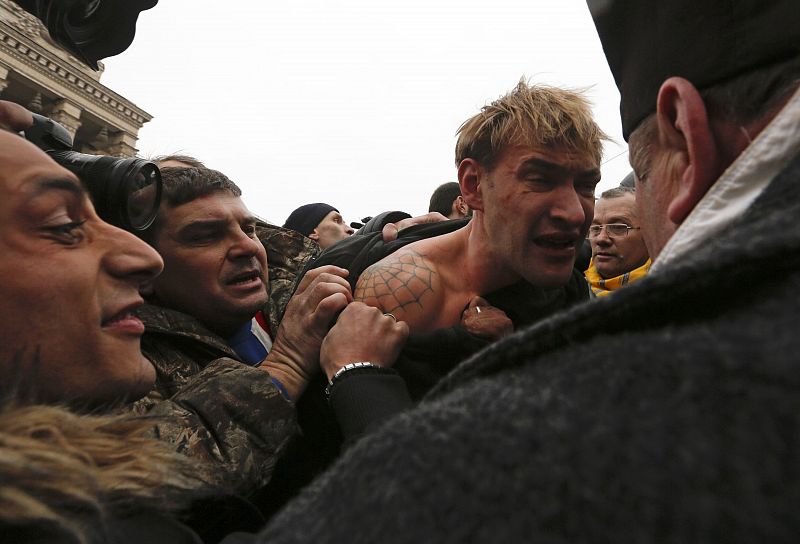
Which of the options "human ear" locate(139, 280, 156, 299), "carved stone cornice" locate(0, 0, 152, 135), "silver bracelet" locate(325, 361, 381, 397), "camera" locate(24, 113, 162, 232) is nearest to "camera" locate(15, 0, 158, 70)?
"camera" locate(24, 113, 162, 232)

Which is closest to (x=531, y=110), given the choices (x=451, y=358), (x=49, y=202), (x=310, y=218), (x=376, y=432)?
(x=451, y=358)

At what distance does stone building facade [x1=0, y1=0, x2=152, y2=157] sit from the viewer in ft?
43.6

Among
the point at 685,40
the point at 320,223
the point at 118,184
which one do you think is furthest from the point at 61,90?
the point at 685,40

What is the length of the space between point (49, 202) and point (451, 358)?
1316 mm

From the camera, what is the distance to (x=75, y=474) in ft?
2.63

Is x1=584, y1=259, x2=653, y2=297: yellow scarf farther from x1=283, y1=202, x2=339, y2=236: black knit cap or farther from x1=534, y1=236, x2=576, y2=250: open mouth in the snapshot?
x1=283, y1=202, x2=339, y2=236: black knit cap

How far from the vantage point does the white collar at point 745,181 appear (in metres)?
0.62

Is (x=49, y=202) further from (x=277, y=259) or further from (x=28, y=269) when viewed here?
(x=277, y=259)

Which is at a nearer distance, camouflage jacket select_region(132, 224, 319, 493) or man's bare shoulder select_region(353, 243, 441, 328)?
camouflage jacket select_region(132, 224, 319, 493)

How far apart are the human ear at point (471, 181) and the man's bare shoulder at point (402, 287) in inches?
14.6

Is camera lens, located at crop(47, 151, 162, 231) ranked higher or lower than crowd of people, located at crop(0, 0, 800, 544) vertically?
higher

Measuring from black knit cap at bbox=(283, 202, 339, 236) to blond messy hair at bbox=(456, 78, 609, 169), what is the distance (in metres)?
2.72

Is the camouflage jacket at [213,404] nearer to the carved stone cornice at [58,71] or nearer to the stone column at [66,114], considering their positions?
the carved stone cornice at [58,71]

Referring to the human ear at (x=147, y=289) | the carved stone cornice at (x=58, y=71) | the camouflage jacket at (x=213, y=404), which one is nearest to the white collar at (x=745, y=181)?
the camouflage jacket at (x=213, y=404)
